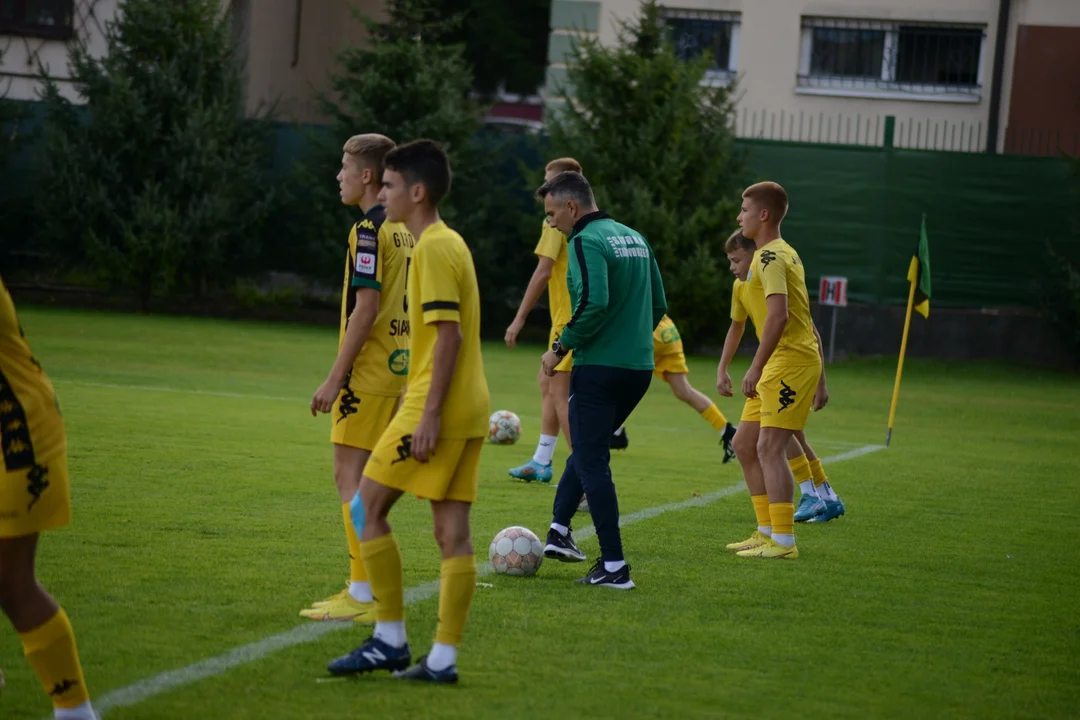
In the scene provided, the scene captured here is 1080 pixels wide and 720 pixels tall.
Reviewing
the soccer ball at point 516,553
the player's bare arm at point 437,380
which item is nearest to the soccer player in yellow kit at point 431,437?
the player's bare arm at point 437,380

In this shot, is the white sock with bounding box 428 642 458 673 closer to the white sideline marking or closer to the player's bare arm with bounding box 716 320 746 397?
the white sideline marking

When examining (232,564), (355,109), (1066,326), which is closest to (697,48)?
(355,109)

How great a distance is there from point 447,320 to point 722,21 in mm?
22862

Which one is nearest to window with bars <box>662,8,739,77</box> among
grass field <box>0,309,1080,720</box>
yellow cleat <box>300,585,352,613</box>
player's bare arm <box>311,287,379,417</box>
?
grass field <box>0,309,1080,720</box>

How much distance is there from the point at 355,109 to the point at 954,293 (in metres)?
10.8

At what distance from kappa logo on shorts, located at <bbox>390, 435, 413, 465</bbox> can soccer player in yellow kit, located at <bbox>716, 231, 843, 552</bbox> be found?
3.44m

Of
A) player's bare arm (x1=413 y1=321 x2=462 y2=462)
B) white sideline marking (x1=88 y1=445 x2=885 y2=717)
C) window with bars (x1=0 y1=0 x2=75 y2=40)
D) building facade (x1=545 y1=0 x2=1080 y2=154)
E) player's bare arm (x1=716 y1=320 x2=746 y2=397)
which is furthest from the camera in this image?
window with bars (x1=0 y1=0 x2=75 y2=40)

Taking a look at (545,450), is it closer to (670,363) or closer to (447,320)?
(670,363)

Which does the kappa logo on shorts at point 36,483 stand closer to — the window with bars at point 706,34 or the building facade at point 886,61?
the building facade at point 886,61

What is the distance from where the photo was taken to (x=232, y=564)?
6.70 meters

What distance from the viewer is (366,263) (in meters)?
5.75

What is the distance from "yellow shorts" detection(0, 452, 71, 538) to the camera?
13.3 feet

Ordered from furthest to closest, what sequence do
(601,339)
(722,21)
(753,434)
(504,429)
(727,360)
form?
(722,21), (504,429), (727,360), (753,434), (601,339)

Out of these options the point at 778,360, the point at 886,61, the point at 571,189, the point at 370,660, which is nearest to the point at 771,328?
the point at 778,360
